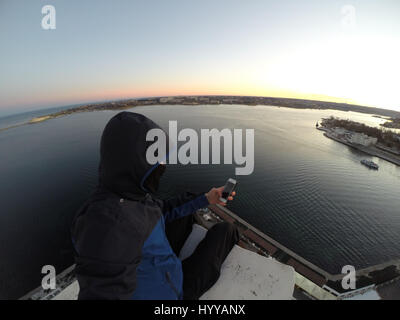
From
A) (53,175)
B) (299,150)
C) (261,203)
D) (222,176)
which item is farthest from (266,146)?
(53,175)

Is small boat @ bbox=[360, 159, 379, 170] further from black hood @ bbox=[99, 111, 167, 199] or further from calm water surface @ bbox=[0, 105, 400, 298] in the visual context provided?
black hood @ bbox=[99, 111, 167, 199]

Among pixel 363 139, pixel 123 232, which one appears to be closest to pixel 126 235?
pixel 123 232

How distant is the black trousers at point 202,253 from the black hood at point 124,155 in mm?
924

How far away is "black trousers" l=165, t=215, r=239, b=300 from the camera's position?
53.3 inches

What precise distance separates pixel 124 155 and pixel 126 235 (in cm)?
45

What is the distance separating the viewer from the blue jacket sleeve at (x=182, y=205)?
165 cm

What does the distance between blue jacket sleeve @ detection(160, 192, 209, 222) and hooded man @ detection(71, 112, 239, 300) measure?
46 cm

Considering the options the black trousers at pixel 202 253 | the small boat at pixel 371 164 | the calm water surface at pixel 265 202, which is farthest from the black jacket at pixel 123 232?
the small boat at pixel 371 164

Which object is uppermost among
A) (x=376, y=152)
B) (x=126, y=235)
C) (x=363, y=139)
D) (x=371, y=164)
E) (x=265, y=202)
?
(x=363, y=139)

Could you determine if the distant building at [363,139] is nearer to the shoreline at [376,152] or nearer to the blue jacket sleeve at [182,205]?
the shoreline at [376,152]

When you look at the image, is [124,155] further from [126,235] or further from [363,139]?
[363,139]

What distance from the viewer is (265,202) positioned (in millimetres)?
12117

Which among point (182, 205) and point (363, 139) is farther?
point (363, 139)

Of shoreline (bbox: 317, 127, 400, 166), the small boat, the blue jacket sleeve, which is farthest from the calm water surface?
the blue jacket sleeve
